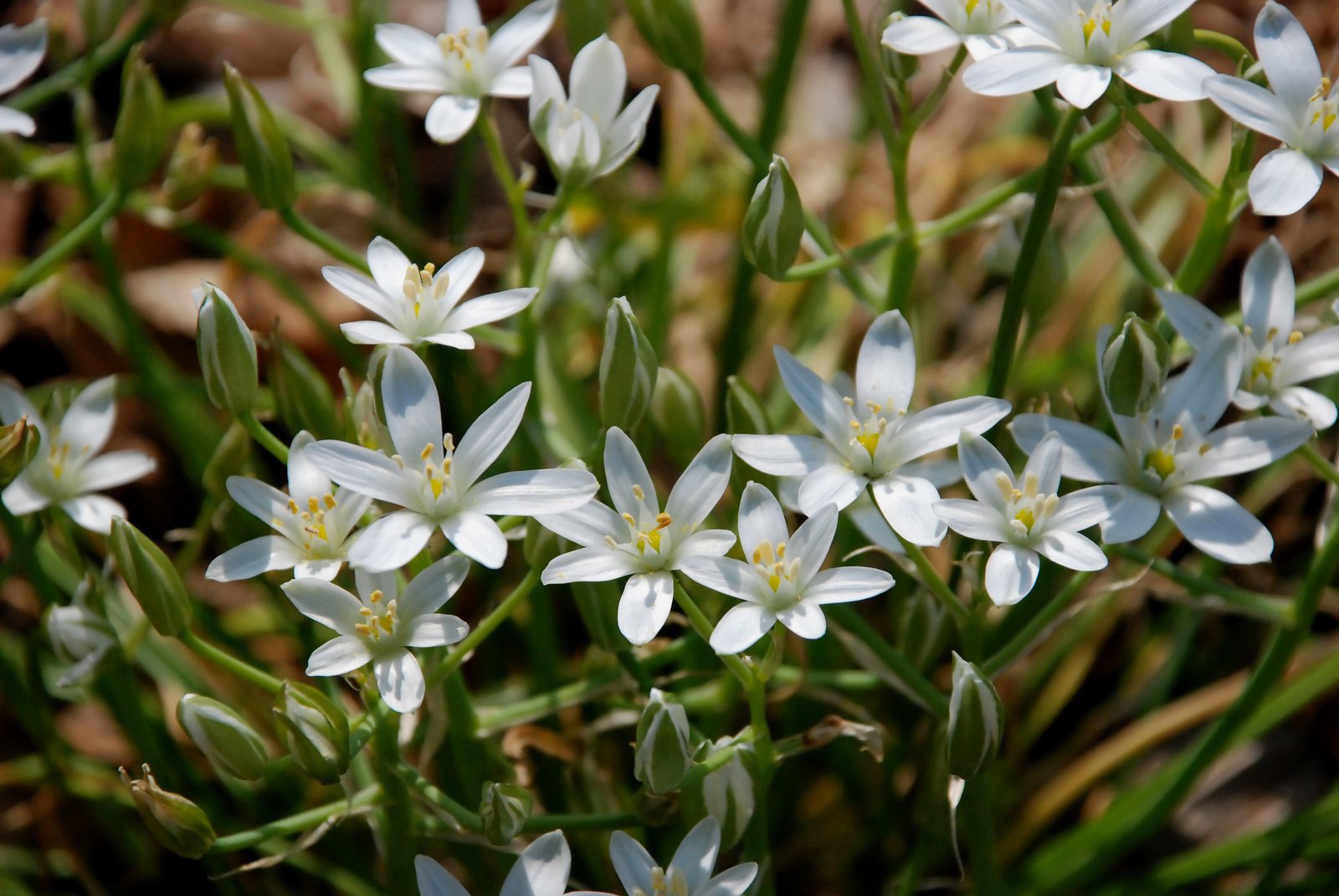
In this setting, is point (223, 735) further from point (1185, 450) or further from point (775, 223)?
point (1185, 450)

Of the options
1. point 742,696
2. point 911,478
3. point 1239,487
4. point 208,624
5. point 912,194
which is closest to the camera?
point 911,478

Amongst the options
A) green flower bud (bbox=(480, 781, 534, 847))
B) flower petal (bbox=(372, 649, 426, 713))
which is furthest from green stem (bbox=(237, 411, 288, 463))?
green flower bud (bbox=(480, 781, 534, 847))

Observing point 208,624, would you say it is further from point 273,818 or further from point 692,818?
point 692,818

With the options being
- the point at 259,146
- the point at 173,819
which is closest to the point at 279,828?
the point at 173,819

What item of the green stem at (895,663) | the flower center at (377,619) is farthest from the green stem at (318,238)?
the green stem at (895,663)

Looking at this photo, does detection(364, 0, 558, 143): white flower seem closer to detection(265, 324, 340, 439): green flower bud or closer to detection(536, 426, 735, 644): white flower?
detection(265, 324, 340, 439): green flower bud

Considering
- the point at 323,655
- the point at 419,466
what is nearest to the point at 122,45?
the point at 419,466
